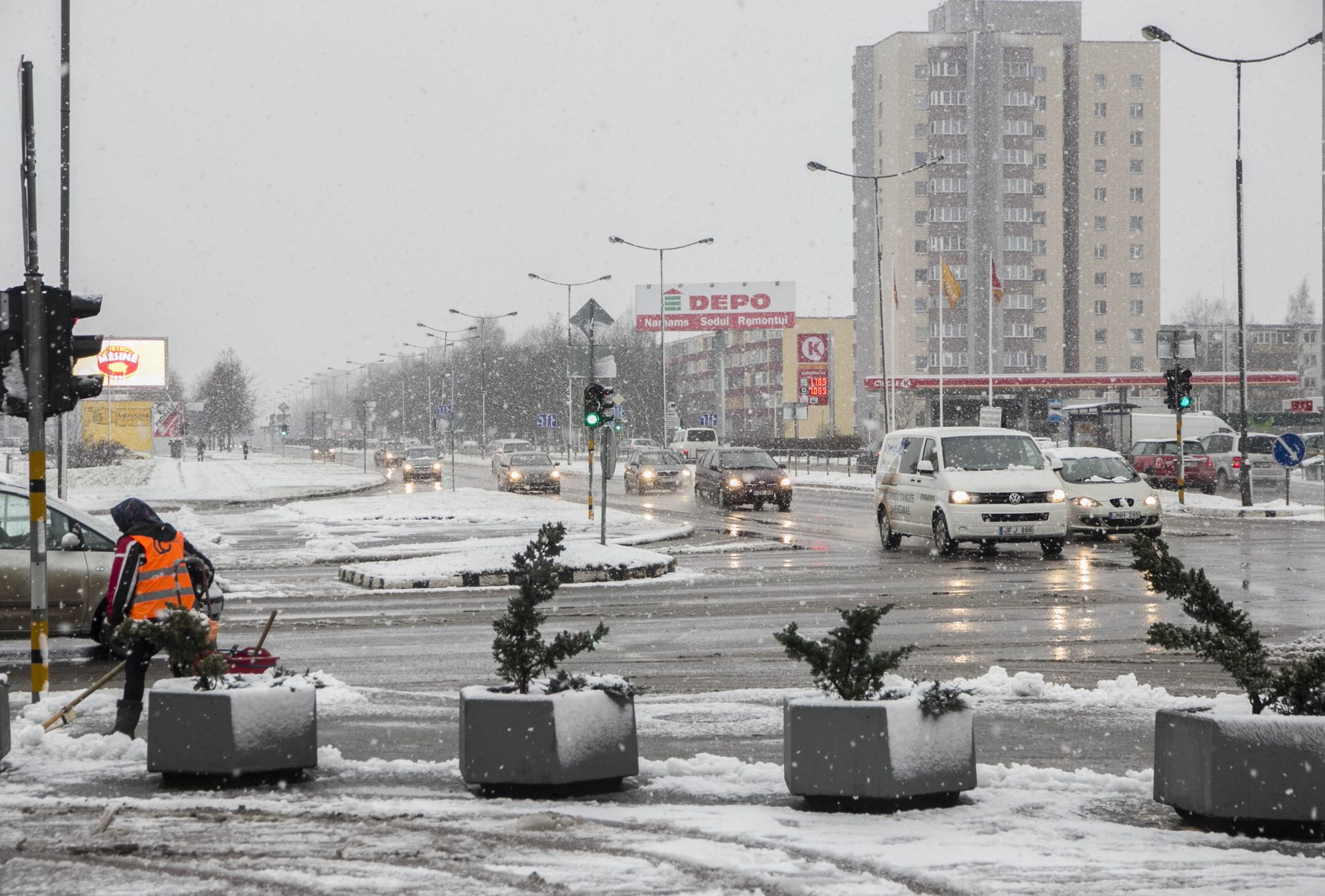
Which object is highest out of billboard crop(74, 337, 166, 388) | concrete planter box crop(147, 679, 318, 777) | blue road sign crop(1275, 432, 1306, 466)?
billboard crop(74, 337, 166, 388)

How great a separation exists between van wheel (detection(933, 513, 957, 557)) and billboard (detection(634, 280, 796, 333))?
6278cm

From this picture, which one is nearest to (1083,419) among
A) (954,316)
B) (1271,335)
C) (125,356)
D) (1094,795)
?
(954,316)

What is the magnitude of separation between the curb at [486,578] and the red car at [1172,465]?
2566cm

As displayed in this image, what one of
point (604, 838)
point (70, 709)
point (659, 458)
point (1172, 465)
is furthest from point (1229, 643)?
point (659, 458)

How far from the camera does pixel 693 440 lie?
64.9 meters

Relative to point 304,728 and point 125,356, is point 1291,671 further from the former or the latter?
point 125,356

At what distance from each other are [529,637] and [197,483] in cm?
5041

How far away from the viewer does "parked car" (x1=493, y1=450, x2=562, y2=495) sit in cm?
4688

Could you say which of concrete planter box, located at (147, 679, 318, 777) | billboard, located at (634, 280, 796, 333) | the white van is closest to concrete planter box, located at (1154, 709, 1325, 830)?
concrete planter box, located at (147, 679, 318, 777)

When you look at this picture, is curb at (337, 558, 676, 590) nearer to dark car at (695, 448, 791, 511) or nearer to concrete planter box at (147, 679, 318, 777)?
concrete planter box at (147, 679, 318, 777)

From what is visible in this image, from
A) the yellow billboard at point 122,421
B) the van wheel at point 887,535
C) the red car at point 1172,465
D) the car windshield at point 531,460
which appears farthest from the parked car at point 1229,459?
the yellow billboard at point 122,421

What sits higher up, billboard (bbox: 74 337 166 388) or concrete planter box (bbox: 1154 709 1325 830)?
billboard (bbox: 74 337 166 388)

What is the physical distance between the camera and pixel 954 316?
354 ft

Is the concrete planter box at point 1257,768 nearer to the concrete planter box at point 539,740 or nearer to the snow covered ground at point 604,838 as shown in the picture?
the snow covered ground at point 604,838
